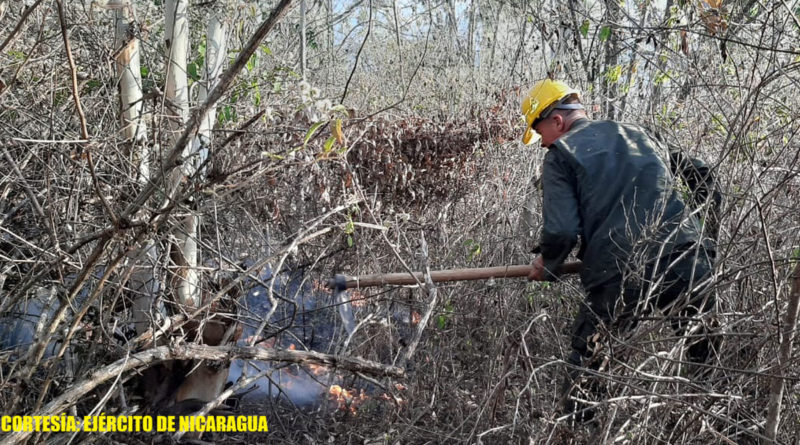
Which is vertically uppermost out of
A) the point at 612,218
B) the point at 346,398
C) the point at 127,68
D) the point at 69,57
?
the point at 127,68

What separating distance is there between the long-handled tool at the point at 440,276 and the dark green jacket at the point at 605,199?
6.2 inches

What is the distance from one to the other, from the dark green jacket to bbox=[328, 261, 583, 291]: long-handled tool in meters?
0.16

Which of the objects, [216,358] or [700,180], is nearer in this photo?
[216,358]

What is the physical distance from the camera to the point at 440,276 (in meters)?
3.41

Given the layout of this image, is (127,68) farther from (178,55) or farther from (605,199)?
(605,199)

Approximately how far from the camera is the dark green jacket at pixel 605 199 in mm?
3178

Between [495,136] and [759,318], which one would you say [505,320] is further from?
[495,136]

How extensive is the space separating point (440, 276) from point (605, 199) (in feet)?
3.17

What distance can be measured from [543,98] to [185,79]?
6.70ft

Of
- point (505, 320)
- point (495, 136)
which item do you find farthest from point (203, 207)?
point (495, 136)

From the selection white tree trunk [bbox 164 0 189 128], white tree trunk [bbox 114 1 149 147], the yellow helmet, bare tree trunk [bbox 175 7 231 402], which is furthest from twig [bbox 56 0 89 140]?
the yellow helmet

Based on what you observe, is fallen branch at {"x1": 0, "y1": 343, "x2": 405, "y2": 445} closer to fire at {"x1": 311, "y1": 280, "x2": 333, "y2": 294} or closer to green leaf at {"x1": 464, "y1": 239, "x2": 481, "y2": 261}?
green leaf at {"x1": 464, "y1": 239, "x2": 481, "y2": 261}

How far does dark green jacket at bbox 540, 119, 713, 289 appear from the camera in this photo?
3.18m

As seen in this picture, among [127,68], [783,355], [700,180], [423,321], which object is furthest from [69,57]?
[700,180]
